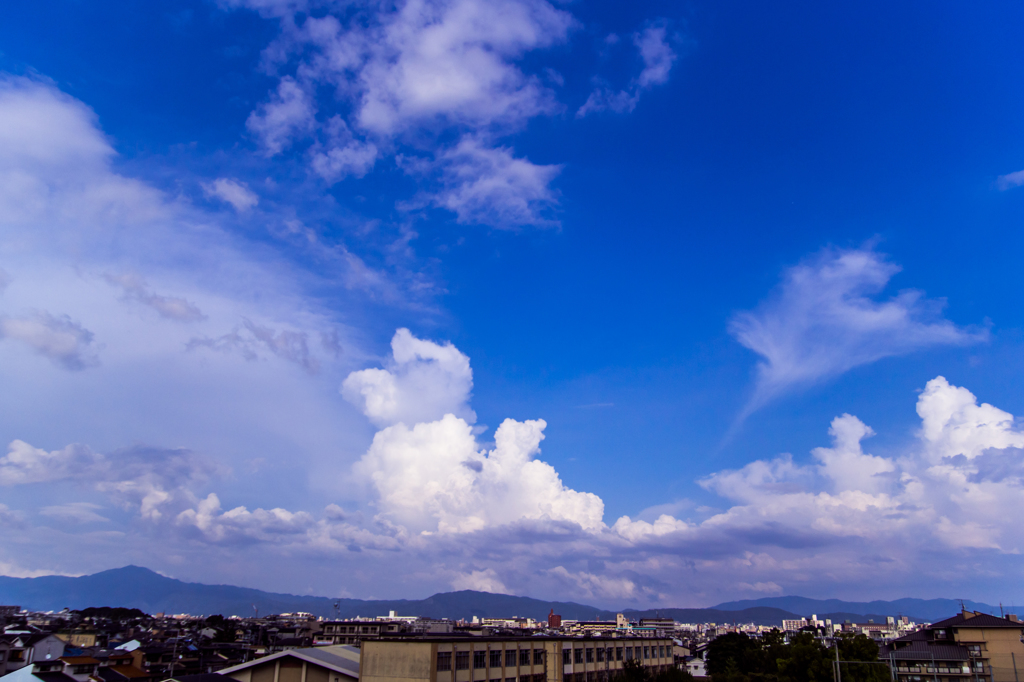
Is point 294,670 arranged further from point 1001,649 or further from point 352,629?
point 1001,649

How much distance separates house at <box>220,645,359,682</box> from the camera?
52.4 m

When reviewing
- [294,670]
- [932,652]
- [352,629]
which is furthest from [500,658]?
[352,629]

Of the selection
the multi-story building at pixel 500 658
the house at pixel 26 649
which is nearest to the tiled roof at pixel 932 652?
the multi-story building at pixel 500 658

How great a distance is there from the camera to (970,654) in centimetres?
7625

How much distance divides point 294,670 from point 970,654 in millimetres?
78141

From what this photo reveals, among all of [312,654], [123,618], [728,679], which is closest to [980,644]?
[728,679]

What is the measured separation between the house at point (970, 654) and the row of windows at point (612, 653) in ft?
92.2

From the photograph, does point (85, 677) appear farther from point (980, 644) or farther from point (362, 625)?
point (980, 644)

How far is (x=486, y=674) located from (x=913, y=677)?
2232 inches

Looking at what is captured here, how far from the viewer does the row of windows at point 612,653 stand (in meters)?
67.8

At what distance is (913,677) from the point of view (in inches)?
3034

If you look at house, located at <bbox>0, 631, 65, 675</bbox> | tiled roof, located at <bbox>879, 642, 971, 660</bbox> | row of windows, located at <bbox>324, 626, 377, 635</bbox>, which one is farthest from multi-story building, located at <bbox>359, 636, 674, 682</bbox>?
row of windows, located at <bbox>324, 626, 377, 635</bbox>

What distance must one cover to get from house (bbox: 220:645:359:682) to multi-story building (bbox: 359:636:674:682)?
2.65 meters

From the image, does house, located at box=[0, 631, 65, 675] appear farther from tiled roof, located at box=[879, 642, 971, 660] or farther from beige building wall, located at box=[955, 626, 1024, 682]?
beige building wall, located at box=[955, 626, 1024, 682]
